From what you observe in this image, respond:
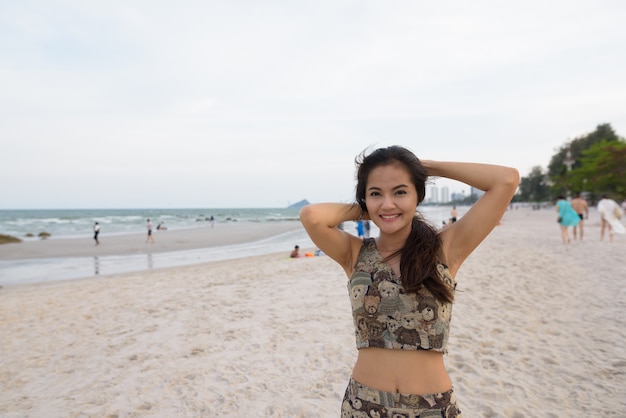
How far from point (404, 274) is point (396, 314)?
0.16m

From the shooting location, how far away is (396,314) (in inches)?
65.2

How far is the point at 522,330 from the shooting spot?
20.3ft

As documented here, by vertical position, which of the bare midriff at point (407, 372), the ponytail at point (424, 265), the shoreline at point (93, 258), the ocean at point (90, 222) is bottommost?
the shoreline at point (93, 258)

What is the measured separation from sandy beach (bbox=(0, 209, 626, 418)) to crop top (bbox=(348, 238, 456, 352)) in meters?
2.71

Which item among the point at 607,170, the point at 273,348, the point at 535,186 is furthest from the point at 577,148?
the point at 273,348

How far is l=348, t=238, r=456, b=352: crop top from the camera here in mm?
1648

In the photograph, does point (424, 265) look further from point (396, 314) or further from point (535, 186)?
point (535, 186)

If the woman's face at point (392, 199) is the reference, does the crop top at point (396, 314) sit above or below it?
below

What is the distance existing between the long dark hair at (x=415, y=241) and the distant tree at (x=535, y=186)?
4095 inches

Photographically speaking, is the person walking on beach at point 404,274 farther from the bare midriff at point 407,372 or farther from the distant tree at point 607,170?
the distant tree at point 607,170

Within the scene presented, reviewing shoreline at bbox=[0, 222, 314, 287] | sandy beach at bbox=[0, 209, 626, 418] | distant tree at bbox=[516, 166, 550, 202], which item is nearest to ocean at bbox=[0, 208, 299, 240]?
shoreline at bbox=[0, 222, 314, 287]

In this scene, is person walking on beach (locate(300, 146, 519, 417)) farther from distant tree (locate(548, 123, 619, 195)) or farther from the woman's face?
distant tree (locate(548, 123, 619, 195))

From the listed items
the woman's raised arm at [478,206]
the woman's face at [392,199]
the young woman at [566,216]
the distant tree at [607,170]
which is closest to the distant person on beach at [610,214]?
the young woman at [566,216]

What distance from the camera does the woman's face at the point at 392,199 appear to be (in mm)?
1733
